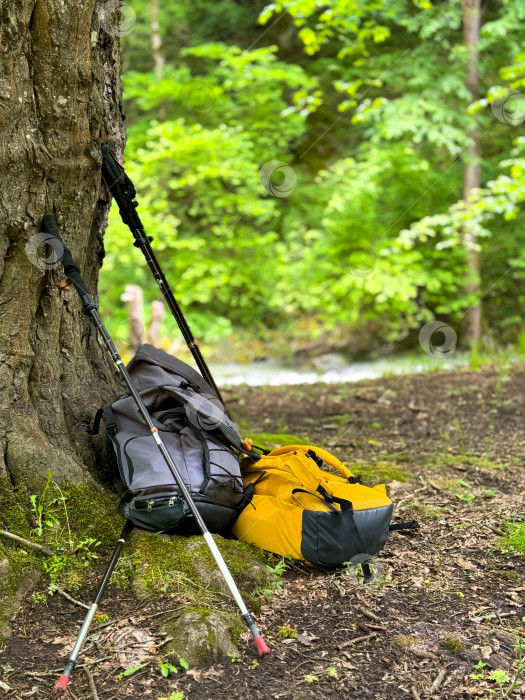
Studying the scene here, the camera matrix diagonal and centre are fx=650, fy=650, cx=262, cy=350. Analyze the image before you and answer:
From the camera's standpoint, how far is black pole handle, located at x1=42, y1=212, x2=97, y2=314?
99.3 inches

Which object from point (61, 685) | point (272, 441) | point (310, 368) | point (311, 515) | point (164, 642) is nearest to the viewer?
point (61, 685)

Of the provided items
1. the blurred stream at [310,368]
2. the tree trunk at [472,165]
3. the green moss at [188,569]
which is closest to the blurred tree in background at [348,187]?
the tree trunk at [472,165]

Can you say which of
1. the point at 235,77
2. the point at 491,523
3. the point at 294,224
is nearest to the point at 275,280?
the point at 294,224

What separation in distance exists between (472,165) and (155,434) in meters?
9.94

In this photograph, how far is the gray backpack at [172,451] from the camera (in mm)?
2455

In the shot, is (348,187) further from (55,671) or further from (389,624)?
(55,671)

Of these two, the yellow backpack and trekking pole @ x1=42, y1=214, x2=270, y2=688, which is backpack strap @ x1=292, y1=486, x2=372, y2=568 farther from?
trekking pole @ x1=42, y1=214, x2=270, y2=688

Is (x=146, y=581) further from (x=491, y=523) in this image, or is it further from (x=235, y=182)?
(x=235, y=182)

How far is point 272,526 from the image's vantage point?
2596 millimetres

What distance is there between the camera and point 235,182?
10250mm

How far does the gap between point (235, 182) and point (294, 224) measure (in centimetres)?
253

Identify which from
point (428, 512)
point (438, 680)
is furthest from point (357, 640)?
point (428, 512)

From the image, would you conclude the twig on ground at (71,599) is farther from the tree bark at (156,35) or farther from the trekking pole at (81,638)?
the tree bark at (156,35)

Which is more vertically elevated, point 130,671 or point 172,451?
point 172,451
